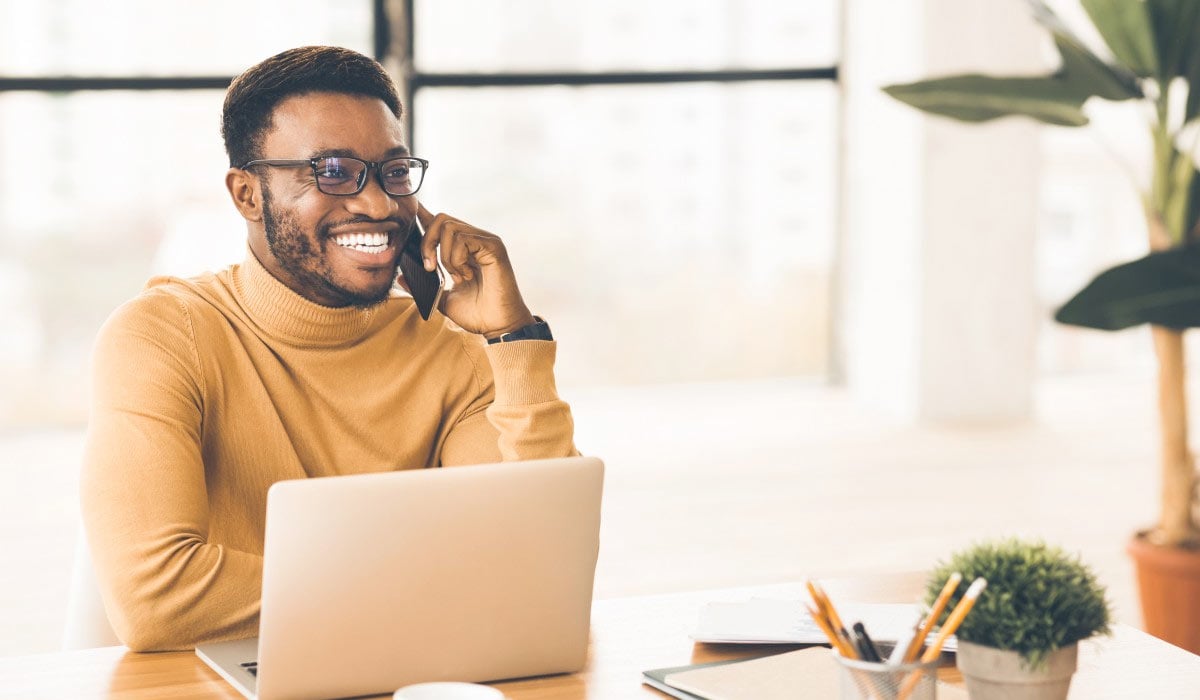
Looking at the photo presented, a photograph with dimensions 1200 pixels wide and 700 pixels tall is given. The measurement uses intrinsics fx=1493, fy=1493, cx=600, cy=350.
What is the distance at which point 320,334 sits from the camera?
2039 millimetres

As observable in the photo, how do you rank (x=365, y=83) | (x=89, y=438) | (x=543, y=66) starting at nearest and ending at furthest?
1. (x=89, y=438)
2. (x=365, y=83)
3. (x=543, y=66)

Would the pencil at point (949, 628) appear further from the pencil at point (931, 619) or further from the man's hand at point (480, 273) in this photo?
the man's hand at point (480, 273)

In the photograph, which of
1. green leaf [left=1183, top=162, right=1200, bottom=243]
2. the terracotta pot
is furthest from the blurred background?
green leaf [left=1183, top=162, right=1200, bottom=243]

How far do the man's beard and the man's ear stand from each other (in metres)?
0.02

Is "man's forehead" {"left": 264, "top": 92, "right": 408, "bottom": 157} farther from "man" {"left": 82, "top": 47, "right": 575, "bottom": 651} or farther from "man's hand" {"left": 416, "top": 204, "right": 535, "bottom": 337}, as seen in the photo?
"man's hand" {"left": 416, "top": 204, "right": 535, "bottom": 337}

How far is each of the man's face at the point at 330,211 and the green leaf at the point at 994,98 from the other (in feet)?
4.76

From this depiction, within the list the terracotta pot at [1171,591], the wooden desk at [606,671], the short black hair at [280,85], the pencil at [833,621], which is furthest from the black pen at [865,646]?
the terracotta pot at [1171,591]

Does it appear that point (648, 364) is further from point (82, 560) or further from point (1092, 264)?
point (82, 560)

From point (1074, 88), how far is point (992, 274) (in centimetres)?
299

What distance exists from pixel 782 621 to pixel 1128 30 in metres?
1.85

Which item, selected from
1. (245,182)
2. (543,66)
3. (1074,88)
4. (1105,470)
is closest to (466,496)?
(245,182)

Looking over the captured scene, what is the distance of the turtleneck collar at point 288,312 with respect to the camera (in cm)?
201

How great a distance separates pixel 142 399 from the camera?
1.83 m

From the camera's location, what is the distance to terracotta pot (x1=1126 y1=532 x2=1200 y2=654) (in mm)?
3170
